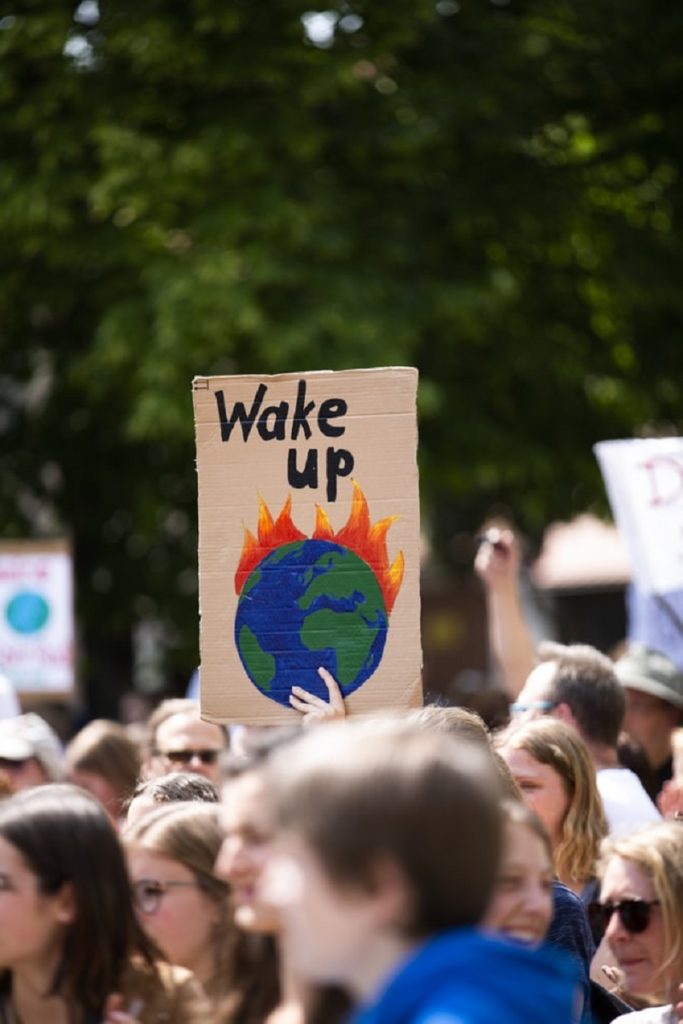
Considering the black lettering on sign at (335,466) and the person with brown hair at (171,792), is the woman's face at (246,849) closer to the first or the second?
the person with brown hair at (171,792)

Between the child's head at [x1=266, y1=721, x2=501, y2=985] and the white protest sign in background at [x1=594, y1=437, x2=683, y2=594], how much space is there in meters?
→ 4.27

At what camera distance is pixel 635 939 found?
3.84m

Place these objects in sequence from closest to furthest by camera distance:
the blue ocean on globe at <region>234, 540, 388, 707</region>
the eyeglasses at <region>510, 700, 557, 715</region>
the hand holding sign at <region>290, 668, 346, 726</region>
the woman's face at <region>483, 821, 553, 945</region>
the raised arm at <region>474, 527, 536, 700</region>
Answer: the woman's face at <region>483, 821, 553, 945</region>
the hand holding sign at <region>290, 668, 346, 726</region>
the blue ocean on globe at <region>234, 540, 388, 707</region>
the eyeglasses at <region>510, 700, 557, 715</region>
the raised arm at <region>474, 527, 536, 700</region>

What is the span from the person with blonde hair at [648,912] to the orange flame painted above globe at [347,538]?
A: 0.77 metres

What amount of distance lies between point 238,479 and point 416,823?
2364 mm

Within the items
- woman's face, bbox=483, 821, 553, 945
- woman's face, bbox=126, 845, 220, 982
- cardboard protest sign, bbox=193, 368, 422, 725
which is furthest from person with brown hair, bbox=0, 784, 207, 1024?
cardboard protest sign, bbox=193, 368, 422, 725

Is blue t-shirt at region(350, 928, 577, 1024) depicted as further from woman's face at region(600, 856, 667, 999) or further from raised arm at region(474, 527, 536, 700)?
raised arm at region(474, 527, 536, 700)

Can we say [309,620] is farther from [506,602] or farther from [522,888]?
[506,602]

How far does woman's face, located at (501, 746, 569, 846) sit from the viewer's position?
4.29 metres

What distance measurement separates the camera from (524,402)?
12.9m

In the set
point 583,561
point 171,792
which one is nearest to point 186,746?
point 171,792

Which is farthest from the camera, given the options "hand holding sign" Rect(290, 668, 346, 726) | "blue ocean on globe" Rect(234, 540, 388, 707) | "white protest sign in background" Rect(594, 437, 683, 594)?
"white protest sign in background" Rect(594, 437, 683, 594)

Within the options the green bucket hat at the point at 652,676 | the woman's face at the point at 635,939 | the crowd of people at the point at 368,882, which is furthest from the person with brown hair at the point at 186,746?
the woman's face at the point at 635,939

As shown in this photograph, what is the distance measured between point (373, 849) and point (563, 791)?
8.22 feet
